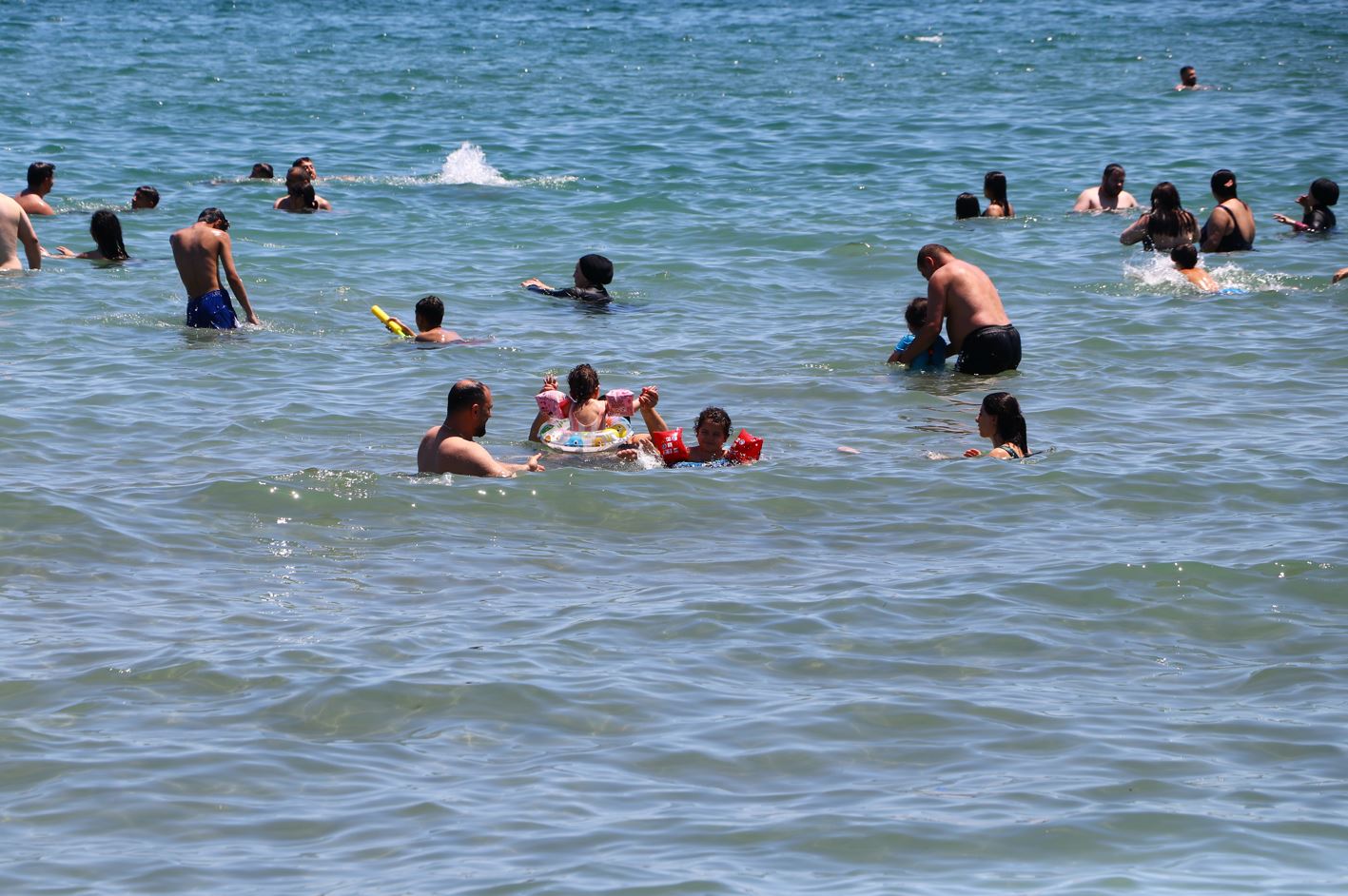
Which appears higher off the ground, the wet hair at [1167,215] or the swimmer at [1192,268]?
the wet hair at [1167,215]

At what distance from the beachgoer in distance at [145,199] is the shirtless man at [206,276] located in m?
5.14

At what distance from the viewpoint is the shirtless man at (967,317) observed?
12.8 metres

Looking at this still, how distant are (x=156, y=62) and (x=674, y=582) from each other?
26551 millimetres

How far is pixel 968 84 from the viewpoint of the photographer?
1165 inches

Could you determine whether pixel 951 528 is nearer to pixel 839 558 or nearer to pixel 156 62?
pixel 839 558

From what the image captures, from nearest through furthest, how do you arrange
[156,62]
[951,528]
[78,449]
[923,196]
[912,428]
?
1. [951,528]
2. [78,449]
3. [912,428]
4. [923,196]
5. [156,62]

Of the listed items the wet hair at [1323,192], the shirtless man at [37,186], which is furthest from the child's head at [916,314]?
the shirtless man at [37,186]

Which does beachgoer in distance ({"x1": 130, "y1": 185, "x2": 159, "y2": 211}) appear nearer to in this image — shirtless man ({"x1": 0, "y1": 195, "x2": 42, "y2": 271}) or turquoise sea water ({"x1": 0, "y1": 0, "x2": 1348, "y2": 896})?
turquoise sea water ({"x1": 0, "y1": 0, "x2": 1348, "y2": 896})

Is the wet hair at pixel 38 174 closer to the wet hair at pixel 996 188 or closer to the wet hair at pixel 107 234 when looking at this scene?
the wet hair at pixel 107 234

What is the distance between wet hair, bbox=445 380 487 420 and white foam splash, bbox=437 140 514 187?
12.1m

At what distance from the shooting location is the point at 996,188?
1941 cm

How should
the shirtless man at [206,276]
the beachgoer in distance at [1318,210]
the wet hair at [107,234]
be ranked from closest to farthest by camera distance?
1. the shirtless man at [206,276]
2. the wet hair at [107,234]
3. the beachgoer in distance at [1318,210]

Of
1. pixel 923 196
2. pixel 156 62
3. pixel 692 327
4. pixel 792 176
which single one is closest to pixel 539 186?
pixel 792 176

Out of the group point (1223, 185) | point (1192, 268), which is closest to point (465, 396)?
point (1192, 268)
